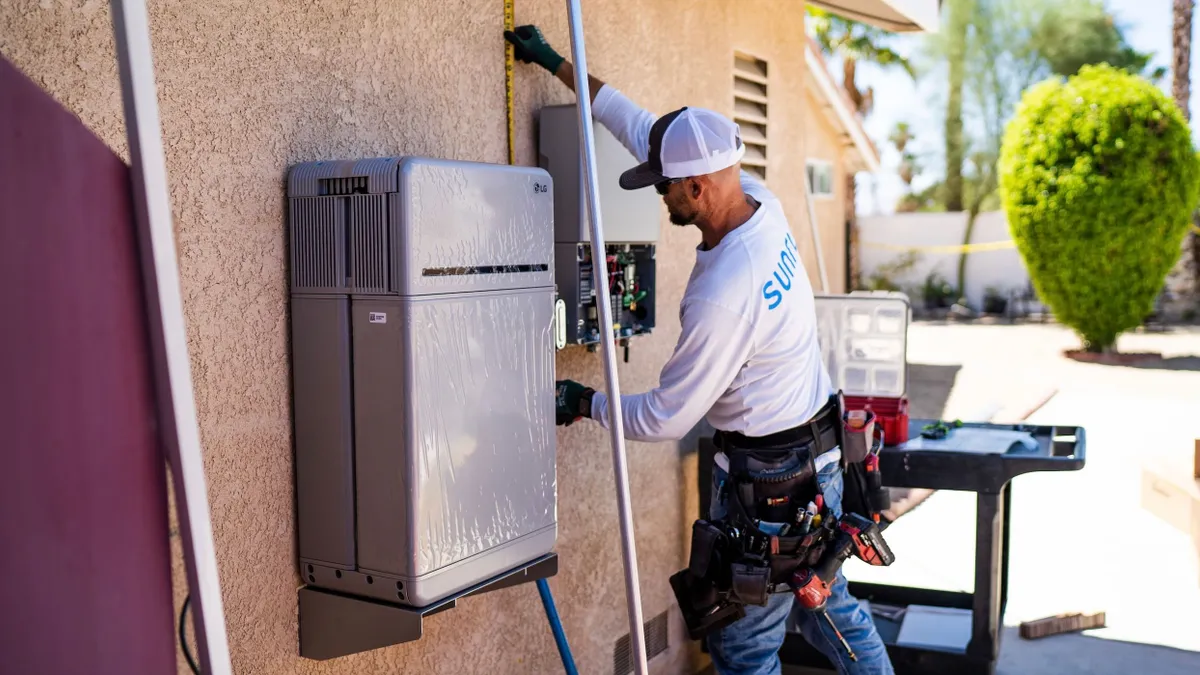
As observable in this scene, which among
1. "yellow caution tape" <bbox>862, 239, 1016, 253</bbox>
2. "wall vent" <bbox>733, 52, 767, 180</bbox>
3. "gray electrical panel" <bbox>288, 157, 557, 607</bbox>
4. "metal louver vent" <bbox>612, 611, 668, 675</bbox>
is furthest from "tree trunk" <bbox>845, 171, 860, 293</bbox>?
"gray electrical panel" <bbox>288, 157, 557, 607</bbox>

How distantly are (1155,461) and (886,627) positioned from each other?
337 centimetres

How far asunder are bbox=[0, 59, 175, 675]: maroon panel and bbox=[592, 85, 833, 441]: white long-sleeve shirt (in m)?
2.03

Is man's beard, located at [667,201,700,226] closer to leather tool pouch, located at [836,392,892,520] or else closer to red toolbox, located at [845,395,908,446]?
leather tool pouch, located at [836,392,892,520]

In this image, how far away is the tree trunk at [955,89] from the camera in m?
40.3

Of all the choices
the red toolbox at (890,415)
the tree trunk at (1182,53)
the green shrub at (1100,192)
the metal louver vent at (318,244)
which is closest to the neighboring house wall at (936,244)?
the tree trunk at (1182,53)

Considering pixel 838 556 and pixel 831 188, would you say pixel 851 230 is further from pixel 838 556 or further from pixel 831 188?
pixel 838 556

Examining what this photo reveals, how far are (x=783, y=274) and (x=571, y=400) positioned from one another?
0.74m

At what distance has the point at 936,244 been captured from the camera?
87.1ft

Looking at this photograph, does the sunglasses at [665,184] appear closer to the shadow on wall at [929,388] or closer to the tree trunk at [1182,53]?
the shadow on wall at [929,388]

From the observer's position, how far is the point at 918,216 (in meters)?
26.7

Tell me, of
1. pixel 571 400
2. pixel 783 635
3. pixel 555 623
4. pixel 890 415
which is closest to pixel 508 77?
pixel 571 400

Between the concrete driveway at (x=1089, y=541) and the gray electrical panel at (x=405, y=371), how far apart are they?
340 centimetres

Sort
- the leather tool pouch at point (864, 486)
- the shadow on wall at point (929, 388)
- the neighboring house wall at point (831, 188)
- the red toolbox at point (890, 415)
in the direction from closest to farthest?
1. the leather tool pouch at point (864, 486)
2. the red toolbox at point (890, 415)
3. the shadow on wall at point (929, 388)
4. the neighboring house wall at point (831, 188)

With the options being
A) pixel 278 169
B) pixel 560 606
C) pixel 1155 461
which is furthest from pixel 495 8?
pixel 1155 461
